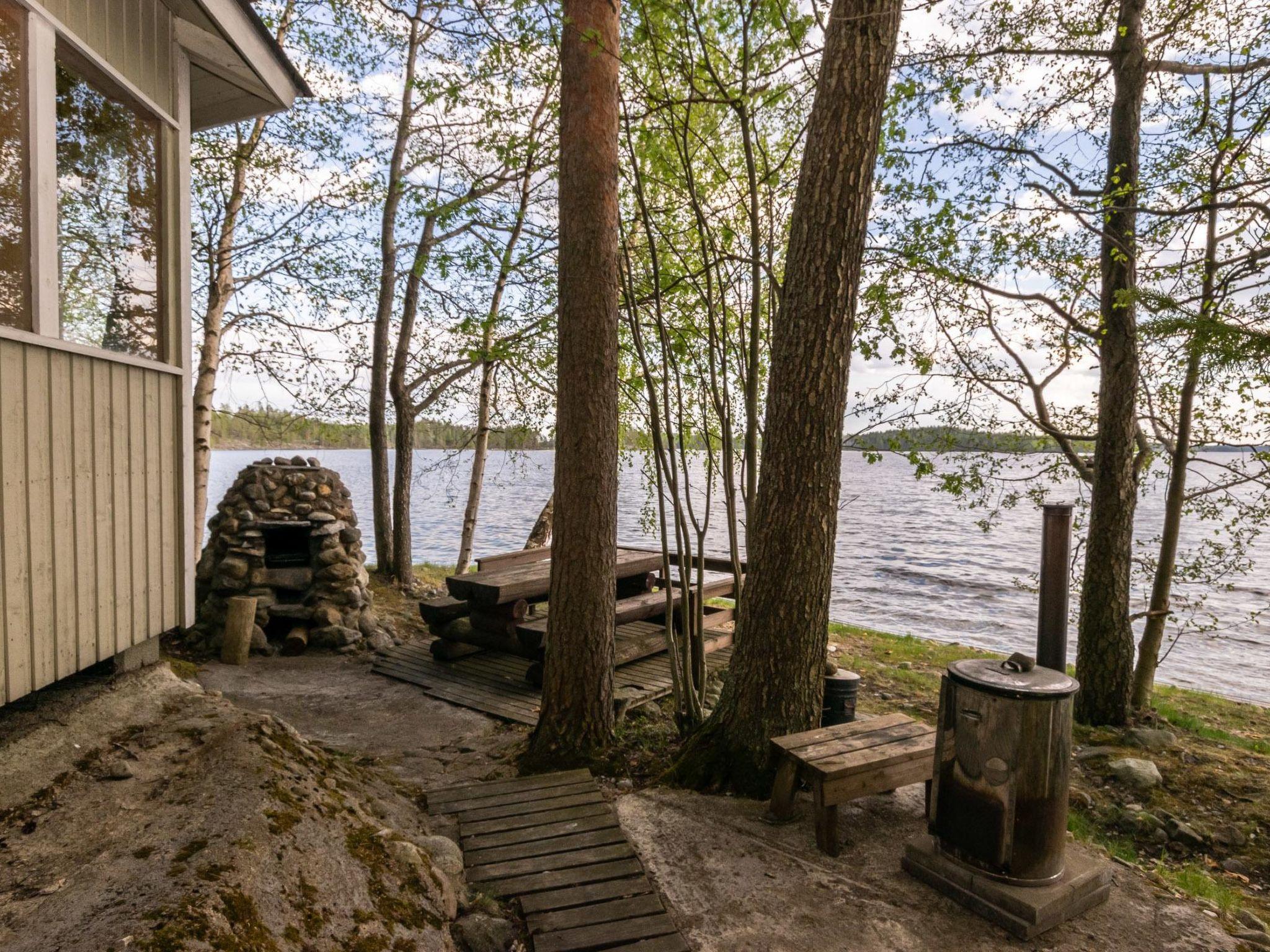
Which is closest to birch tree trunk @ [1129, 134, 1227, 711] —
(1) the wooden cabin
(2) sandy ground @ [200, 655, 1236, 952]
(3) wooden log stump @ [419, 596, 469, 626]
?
(2) sandy ground @ [200, 655, 1236, 952]

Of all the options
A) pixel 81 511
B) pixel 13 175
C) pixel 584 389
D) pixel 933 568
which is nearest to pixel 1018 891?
pixel 584 389

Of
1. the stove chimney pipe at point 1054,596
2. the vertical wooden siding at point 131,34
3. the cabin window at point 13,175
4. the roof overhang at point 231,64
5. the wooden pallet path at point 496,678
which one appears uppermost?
the roof overhang at point 231,64

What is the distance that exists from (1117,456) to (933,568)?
56.6ft

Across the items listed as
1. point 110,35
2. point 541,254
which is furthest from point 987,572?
point 110,35

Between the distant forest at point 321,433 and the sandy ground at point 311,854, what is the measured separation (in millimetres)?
7730

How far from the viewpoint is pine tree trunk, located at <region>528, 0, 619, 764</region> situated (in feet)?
16.8

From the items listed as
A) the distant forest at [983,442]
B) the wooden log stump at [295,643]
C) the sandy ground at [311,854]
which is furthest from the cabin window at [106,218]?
the distant forest at [983,442]

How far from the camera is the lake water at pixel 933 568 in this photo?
13453mm

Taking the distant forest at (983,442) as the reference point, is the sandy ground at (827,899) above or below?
below

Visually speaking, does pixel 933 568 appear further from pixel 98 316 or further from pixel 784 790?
pixel 98 316

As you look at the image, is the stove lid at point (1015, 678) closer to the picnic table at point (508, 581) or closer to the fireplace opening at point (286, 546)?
the picnic table at point (508, 581)

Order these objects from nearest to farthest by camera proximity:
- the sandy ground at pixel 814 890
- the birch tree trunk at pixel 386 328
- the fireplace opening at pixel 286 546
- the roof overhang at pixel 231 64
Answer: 1. the sandy ground at pixel 814 890
2. the roof overhang at pixel 231 64
3. the fireplace opening at pixel 286 546
4. the birch tree trunk at pixel 386 328

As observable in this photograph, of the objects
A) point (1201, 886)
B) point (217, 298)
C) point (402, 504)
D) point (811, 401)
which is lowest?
point (1201, 886)

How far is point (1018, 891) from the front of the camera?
126 inches
